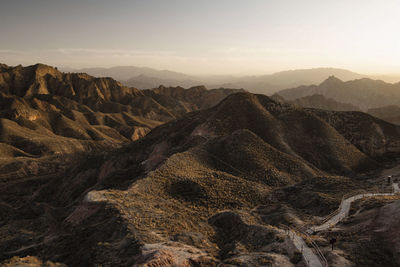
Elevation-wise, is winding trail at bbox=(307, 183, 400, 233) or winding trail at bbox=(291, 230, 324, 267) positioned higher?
winding trail at bbox=(291, 230, 324, 267)

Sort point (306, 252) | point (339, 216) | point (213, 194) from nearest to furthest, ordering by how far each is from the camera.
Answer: point (306, 252)
point (339, 216)
point (213, 194)

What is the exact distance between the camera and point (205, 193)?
115 ft

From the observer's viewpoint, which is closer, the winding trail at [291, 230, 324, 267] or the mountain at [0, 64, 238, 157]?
the winding trail at [291, 230, 324, 267]

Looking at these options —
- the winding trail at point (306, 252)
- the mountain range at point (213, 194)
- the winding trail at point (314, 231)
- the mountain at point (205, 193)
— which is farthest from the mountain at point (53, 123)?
the winding trail at point (306, 252)

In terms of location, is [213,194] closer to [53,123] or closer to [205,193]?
[205,193]

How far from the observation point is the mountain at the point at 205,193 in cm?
2217

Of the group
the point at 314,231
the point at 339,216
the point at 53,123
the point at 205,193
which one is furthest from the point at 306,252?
the point at 53,123

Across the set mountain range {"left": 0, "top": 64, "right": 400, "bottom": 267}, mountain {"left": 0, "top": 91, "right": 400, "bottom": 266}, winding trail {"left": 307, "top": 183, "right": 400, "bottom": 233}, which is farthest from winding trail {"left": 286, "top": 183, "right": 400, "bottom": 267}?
mountain {"left": 0, "top": 91, "right": 400, "bottom": 266}

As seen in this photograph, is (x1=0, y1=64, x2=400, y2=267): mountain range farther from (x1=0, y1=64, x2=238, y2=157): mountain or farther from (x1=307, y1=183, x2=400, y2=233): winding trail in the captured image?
(x1=0, y1=64, x2=238, y2=157): mountain

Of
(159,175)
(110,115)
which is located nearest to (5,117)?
(110,115)

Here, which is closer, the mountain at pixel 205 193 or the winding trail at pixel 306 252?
the winding trail at pixel 306 252

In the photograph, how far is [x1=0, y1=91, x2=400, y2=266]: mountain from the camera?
22.2 metres

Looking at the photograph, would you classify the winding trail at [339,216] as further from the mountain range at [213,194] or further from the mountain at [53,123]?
the mountain at [53,123]

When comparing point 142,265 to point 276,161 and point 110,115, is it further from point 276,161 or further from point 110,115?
point 110,115
